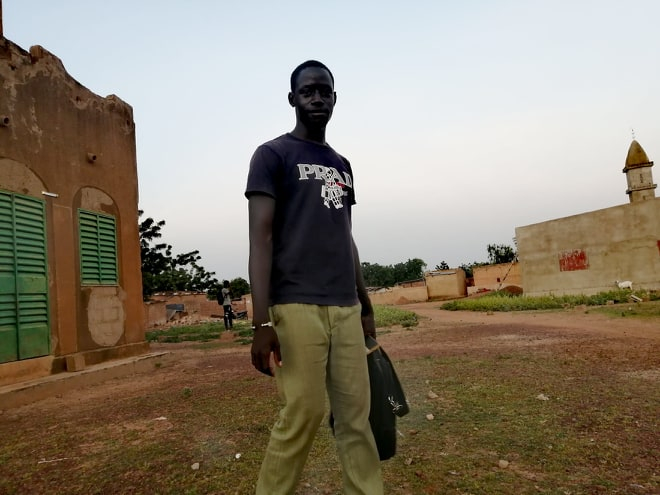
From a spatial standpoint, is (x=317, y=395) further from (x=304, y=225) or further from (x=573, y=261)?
(x=573, y=261)

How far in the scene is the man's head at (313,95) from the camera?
2.02m

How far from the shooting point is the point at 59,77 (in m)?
7.10

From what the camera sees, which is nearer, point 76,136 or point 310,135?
point 310,135

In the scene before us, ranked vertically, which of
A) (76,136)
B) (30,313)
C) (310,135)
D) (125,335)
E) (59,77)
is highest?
(59,77)

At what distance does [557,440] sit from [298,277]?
225 centimetres

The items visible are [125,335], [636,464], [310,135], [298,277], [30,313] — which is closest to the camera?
[298,277]

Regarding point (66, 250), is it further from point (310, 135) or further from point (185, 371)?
point (310, 135)

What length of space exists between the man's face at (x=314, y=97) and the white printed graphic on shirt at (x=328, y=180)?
22 cm

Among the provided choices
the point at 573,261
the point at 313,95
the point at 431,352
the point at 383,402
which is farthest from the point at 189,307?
the point at 313,95

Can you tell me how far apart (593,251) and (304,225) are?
1935 centimetres

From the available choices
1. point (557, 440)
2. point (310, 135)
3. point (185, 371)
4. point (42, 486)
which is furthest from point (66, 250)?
point (557, 440)

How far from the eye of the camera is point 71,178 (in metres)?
7.14

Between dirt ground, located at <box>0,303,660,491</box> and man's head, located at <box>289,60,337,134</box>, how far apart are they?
311cm

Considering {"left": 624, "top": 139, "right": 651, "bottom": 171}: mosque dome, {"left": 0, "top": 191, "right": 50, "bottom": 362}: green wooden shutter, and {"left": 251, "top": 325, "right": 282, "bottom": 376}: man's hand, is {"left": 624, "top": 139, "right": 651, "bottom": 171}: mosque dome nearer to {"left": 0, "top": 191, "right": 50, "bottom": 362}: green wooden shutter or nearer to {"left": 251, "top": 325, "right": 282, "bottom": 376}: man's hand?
{"left": 0, "top": 191, "right": 50, "bottom": 362}: green wooden shutter
